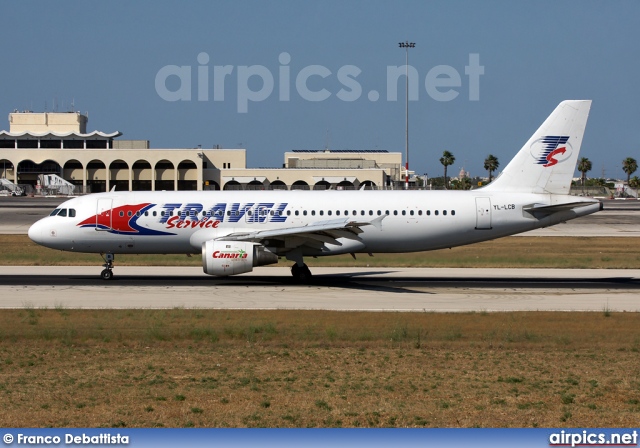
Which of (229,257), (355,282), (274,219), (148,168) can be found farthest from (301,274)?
(148,168)

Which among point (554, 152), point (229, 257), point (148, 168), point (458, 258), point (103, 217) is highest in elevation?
point (148, 168)

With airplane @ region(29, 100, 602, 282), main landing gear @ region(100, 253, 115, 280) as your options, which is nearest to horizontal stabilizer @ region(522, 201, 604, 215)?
airplane @ region(29, 100, 602, 282)

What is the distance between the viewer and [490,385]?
16422 millimetres

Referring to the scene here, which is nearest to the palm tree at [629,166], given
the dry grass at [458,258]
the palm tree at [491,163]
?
the palm tree at [491,163]

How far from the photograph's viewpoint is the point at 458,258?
1794 inches

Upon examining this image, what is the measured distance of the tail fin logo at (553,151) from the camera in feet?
120

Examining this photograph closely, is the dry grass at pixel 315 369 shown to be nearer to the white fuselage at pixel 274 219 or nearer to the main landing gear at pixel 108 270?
the main landing gear at pixel 108 270

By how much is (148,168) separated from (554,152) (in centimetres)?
9487

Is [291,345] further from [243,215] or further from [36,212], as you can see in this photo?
[36,212]

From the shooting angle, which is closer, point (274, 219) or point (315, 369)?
point (315, 369)

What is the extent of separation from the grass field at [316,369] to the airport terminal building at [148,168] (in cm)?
8730

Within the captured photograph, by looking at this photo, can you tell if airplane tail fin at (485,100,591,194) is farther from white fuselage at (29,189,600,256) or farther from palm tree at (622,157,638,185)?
palm tree at (622,157,638,185)

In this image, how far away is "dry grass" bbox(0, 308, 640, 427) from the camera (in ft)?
46.4

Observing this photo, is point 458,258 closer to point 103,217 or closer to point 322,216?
point 322,216
